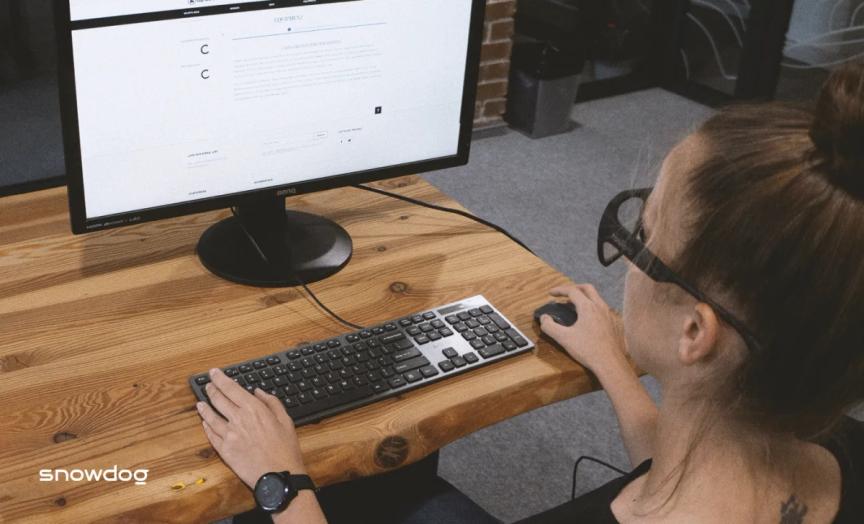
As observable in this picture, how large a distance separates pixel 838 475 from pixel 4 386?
0.98 meters

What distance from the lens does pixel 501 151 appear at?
11.8ft

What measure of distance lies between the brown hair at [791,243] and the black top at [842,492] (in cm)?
11

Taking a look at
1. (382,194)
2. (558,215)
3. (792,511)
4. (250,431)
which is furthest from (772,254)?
(558,215)

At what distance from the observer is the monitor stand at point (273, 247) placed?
1.40 metres

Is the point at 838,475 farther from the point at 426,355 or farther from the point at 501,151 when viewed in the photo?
the point at 501,151

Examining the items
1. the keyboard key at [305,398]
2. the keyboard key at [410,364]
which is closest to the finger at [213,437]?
the keyboard key at [305,398]

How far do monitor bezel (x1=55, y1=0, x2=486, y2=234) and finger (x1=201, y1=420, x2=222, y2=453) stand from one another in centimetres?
35

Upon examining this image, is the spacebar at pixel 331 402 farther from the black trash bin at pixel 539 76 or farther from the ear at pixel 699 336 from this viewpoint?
the black trash bin at pixel 539 76

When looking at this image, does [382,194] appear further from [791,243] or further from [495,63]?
[495,63]

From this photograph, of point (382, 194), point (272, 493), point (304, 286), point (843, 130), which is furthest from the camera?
point (382, 194)

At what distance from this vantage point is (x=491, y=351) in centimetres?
126

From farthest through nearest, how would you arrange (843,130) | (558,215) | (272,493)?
(558,215), (272,493), (843,130)

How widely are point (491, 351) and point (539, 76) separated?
2492 mm

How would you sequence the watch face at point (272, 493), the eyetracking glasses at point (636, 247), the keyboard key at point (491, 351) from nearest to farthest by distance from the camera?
the eyetracking glasses at point (636, 247) < the watch face at point (272, 493) < the keyboard key at point (491, 351)
